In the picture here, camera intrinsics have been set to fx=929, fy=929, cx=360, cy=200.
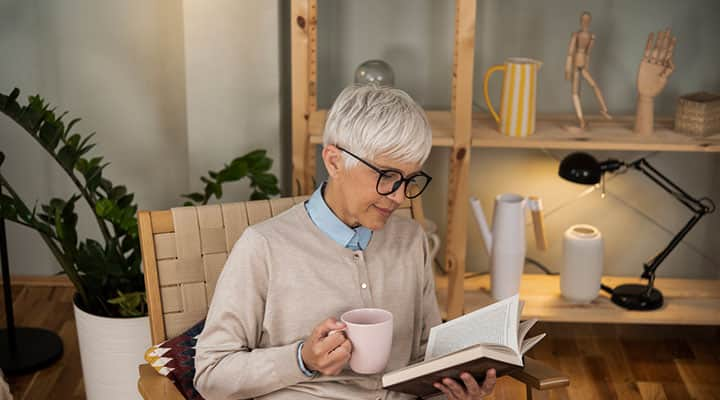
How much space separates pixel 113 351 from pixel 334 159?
109cm

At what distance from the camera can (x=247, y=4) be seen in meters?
2.95

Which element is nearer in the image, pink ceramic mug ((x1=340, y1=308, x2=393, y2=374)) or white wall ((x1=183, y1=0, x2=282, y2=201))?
pink ceramic mug ((x1=340, y1=308, x2=393, y2=374))

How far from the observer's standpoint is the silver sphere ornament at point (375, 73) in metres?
2.91

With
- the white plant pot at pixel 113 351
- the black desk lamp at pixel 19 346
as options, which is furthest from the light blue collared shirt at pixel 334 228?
the black desk lamp at pixel 19 346

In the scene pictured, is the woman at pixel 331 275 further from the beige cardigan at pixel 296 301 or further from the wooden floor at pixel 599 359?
the wooden floor at pixel 599 359

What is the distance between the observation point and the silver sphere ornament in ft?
9.54

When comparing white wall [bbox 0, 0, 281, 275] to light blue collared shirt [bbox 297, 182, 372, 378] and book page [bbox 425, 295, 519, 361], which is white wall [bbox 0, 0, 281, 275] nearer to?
light blue collared shirt [bbox 297, 182, 372, 378]

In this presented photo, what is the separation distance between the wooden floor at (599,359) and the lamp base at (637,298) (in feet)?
0.69

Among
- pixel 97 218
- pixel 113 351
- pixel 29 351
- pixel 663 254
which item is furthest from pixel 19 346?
pixel 663 254

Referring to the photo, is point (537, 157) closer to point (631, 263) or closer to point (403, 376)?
point (631, 263)

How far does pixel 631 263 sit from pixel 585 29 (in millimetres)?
999

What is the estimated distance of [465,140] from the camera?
2.82 metres

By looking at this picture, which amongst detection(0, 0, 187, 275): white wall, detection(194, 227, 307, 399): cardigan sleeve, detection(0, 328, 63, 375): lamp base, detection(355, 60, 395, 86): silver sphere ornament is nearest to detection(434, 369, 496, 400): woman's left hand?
detection(194, 227, 307, 399): cardigan sleeve

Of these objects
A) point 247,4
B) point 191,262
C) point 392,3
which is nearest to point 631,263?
point 392,3
